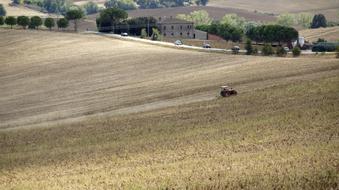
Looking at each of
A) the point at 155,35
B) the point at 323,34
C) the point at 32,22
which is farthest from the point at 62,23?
the point at 323,34

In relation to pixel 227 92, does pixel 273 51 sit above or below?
below

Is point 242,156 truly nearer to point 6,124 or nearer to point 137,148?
point 137,148

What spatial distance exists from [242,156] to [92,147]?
12.6 meters

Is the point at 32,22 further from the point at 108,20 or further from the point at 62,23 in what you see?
the point at 108,20

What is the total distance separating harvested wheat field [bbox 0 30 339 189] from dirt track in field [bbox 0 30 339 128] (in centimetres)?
18

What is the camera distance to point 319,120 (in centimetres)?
3569

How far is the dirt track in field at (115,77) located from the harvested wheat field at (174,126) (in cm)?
18

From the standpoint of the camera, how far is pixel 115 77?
79875mm

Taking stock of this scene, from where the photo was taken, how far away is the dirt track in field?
57156mm

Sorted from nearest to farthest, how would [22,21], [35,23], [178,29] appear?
[22,21]
[35,23]
[178,29]

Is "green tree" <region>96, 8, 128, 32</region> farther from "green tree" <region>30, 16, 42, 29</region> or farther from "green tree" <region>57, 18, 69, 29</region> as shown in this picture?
"green tree" <region>30, 16, 42, 29</region>

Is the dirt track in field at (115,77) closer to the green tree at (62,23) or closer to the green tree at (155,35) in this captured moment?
the green tree at (155,35)

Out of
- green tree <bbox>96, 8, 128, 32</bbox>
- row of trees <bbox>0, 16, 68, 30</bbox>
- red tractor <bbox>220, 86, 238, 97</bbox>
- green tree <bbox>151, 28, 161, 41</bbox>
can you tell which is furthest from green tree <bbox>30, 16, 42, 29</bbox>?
red tractor <bbox>220, 86, 238, 97</bbox>

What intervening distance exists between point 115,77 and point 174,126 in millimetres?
38971
